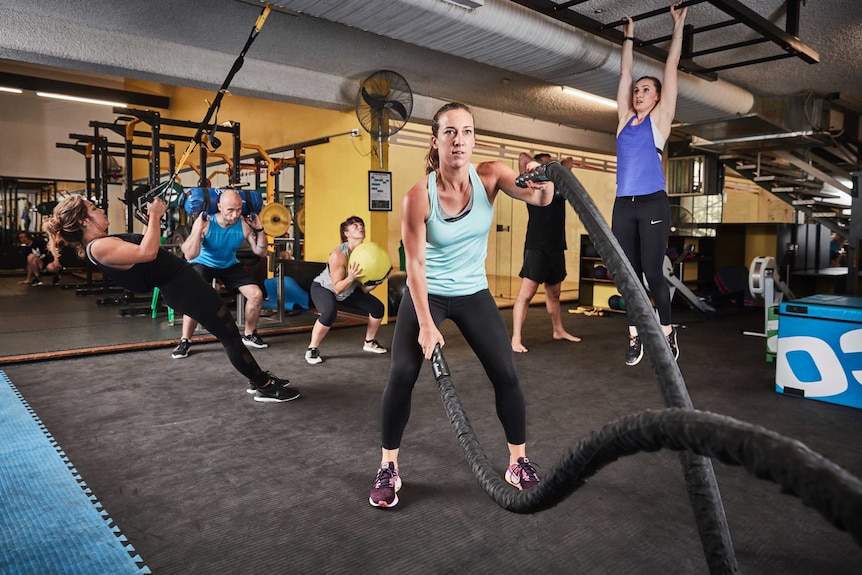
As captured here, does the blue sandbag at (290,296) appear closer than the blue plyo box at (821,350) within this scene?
No

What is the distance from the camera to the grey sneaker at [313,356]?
13.4ft

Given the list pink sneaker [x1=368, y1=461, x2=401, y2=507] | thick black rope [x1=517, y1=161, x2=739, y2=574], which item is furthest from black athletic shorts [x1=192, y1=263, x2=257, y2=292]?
thick black rope [x1=517, y1=161, x2=739, y2=574]

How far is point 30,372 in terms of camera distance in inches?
146

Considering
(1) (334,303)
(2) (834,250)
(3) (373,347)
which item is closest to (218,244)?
(1) (334,303)

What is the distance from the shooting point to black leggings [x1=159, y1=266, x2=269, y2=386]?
114 inches

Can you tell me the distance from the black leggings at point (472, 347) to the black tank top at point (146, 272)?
158cm

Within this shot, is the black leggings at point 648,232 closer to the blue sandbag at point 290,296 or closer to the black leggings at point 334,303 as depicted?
the black leggings at point 334,303

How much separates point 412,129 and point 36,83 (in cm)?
617

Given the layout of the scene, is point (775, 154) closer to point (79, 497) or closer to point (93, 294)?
point (79, 497)

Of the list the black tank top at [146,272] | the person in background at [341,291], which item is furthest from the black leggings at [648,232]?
the black tank top at [146,272]

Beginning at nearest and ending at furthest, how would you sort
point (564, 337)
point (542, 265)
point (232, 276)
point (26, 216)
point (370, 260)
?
point (370, 260)
point (232, 276)
point (542, 265)
point (564, 337)
point (26, 216)

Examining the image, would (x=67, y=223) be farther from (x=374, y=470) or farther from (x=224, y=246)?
(x=374, y=470)

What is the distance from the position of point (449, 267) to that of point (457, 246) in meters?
0.08

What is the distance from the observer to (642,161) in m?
2.80
